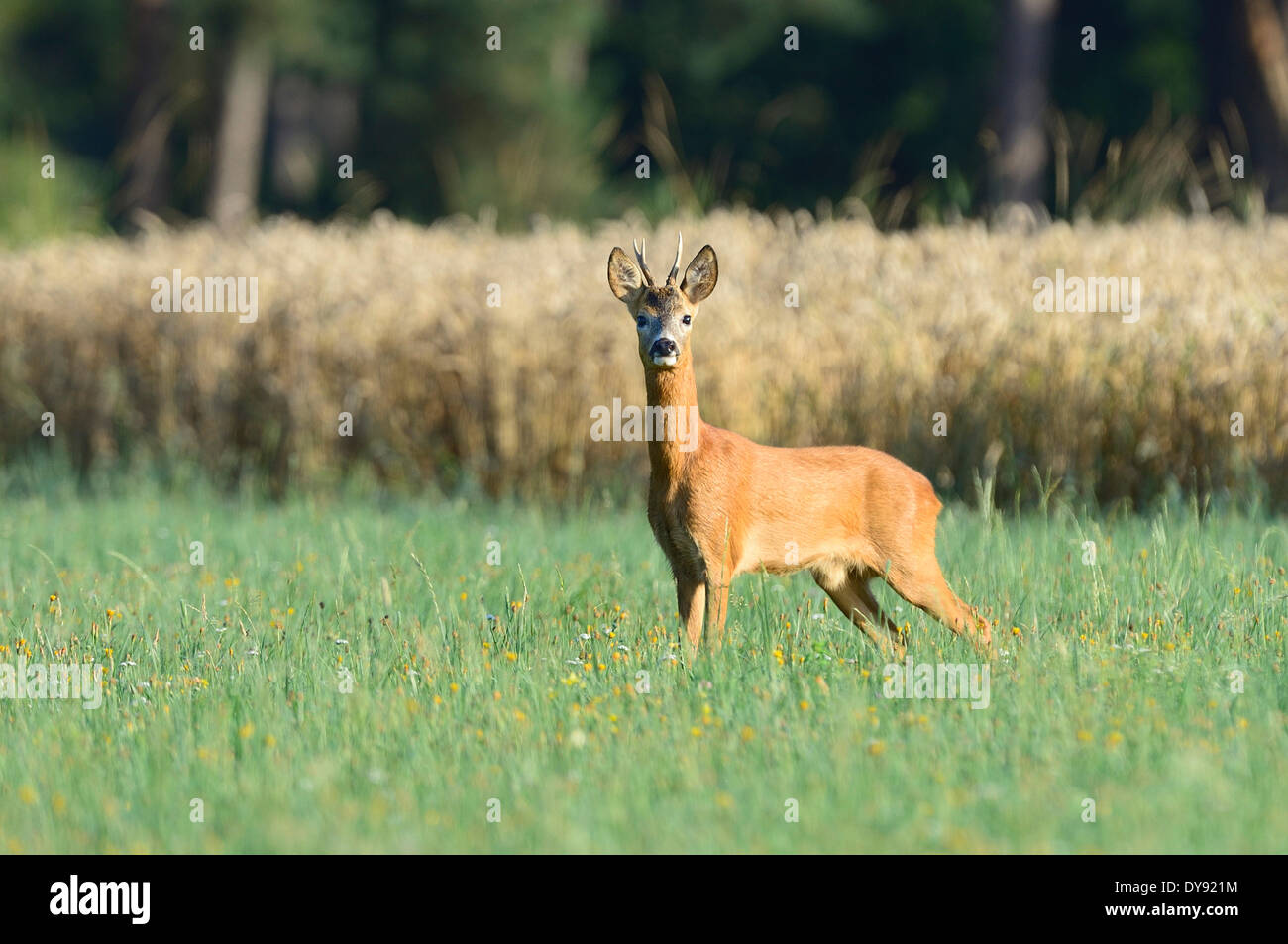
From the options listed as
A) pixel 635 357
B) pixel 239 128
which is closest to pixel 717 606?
pixel 635 357

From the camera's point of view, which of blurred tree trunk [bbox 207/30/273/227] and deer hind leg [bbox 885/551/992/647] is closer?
deer hind leg [bbox 885/551/992/647]

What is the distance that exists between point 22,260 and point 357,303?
462 centimetres

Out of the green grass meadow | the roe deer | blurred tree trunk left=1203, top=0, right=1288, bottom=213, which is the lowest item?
the green grass meadow

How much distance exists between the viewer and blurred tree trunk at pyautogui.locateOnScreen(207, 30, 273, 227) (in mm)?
29594

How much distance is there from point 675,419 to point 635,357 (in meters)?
5.75

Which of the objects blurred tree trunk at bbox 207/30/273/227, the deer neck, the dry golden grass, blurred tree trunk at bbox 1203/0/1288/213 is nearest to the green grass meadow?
the deer neck

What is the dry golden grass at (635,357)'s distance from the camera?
11.5m

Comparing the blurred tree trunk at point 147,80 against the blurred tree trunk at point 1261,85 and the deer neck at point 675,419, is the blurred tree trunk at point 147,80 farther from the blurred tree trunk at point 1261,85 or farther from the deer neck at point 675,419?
the deer neck at point 675,419

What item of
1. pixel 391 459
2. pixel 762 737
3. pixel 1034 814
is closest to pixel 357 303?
pixel 391 459

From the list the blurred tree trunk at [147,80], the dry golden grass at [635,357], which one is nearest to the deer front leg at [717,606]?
the dry golden grass at [635,357]

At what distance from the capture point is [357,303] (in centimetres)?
1375

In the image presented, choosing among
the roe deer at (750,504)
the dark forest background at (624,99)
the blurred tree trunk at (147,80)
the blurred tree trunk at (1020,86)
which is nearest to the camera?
the roe deer at (750,504)

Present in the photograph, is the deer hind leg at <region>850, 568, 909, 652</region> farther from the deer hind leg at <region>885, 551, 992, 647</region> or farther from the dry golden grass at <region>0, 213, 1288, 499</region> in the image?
the dry golden grass at <region>0, 213, 1288, 499</region>

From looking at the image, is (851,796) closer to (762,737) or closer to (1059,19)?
(762,737)
